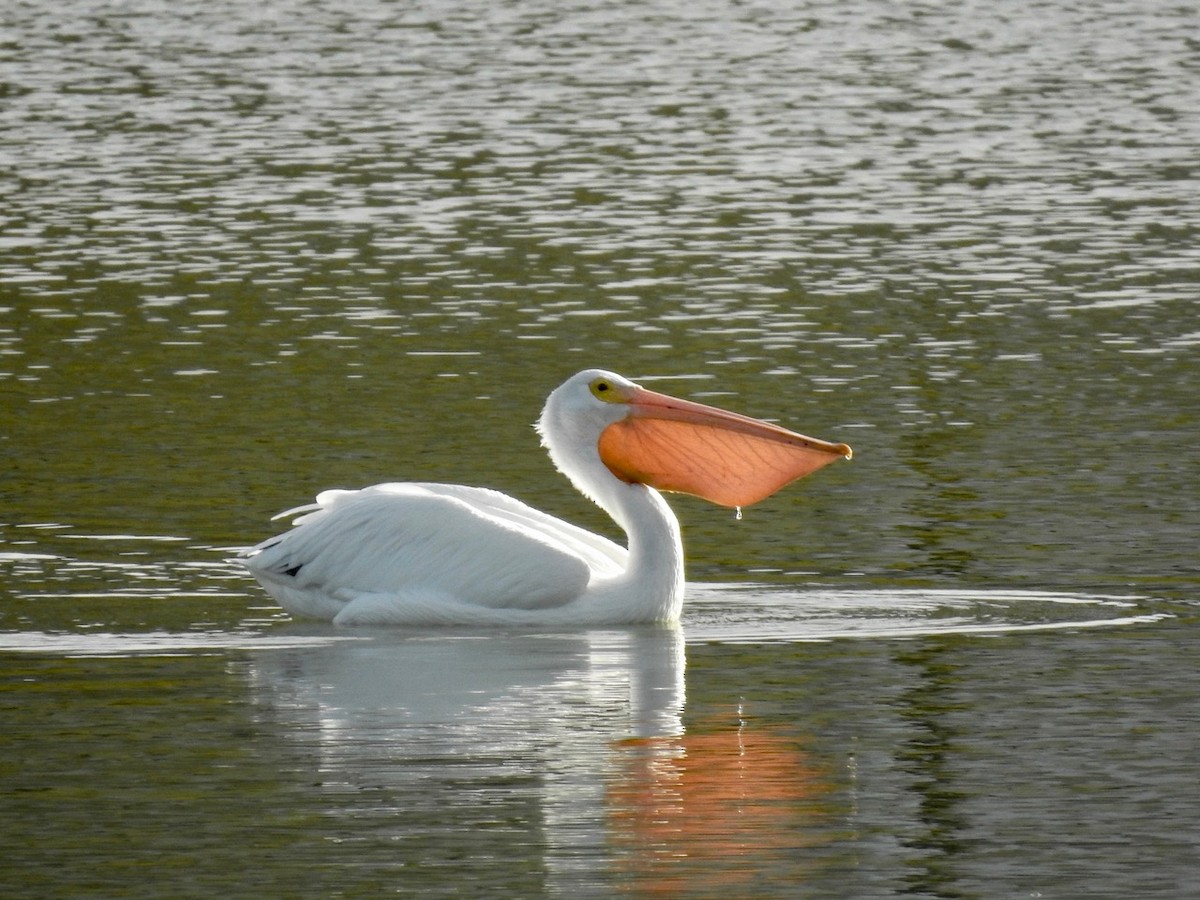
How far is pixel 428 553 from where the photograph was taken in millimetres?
8508

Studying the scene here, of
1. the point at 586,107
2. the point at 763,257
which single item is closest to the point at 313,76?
the point at 586,107

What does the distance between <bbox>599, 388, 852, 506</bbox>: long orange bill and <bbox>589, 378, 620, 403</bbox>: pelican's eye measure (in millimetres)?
53

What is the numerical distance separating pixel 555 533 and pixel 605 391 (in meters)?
0.58

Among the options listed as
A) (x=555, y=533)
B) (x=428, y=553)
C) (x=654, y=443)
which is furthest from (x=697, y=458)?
(x=428, y=553)

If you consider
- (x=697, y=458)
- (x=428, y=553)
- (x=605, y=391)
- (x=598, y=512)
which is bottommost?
(x=598, y=512)

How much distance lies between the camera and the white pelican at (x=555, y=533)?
8414 mm

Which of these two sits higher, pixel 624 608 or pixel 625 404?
pixel 625 404

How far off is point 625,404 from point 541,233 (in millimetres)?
8307

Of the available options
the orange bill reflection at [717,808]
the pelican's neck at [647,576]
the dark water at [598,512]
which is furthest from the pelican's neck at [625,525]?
the orange bill reflection at [717,808]

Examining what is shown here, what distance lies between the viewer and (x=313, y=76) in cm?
2673

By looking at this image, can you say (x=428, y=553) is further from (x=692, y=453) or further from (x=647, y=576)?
(x=692, y=453)

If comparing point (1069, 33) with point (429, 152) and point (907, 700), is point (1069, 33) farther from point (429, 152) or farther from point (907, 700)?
point (907, 700)

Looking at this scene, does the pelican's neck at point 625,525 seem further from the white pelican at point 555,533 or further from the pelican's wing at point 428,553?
the pelican's wing at point 428,553

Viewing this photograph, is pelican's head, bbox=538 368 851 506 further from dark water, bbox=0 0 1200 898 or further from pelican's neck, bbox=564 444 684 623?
dark water, bbox=0 0 1200 898
